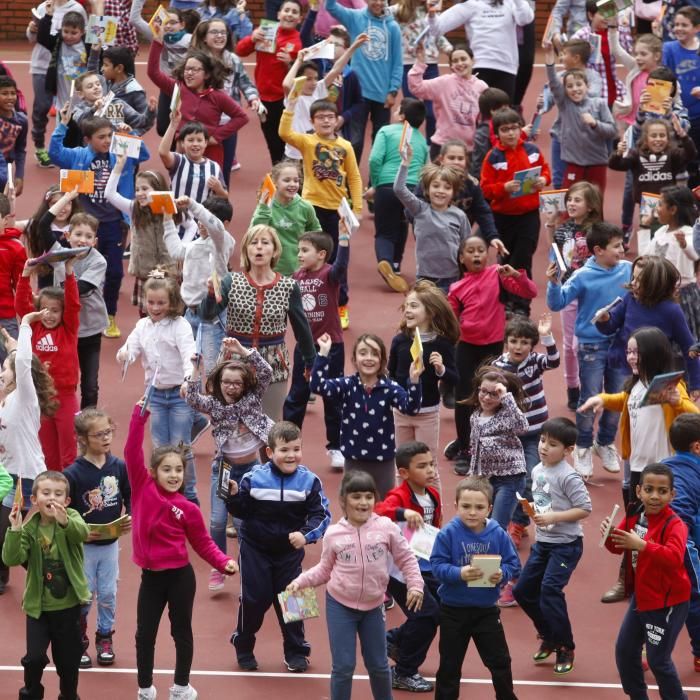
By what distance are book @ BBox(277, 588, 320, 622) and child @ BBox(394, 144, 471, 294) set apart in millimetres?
4453

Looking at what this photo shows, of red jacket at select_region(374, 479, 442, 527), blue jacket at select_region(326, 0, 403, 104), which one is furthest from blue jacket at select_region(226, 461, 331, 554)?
blue jacket at select_region(326, 0, 403, 104)

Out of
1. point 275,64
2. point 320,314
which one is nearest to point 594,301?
point 320,314

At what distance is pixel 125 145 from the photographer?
12711mm

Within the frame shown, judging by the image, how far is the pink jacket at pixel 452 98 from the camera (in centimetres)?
1488

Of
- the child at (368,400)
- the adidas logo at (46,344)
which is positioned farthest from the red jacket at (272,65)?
the child at (368,400)

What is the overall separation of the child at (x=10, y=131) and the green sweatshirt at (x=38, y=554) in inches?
245

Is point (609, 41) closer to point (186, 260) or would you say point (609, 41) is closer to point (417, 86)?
point (417, 86)

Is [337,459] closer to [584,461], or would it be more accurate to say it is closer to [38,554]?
[584,461]

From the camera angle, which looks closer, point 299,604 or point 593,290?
point 299,604

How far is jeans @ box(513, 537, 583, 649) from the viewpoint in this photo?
30.6 feet

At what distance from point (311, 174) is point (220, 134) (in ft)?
4.41

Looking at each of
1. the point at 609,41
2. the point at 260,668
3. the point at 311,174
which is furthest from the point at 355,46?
the point at 260,668

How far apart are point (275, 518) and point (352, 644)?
93 centimetres

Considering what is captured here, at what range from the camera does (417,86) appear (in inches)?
588
